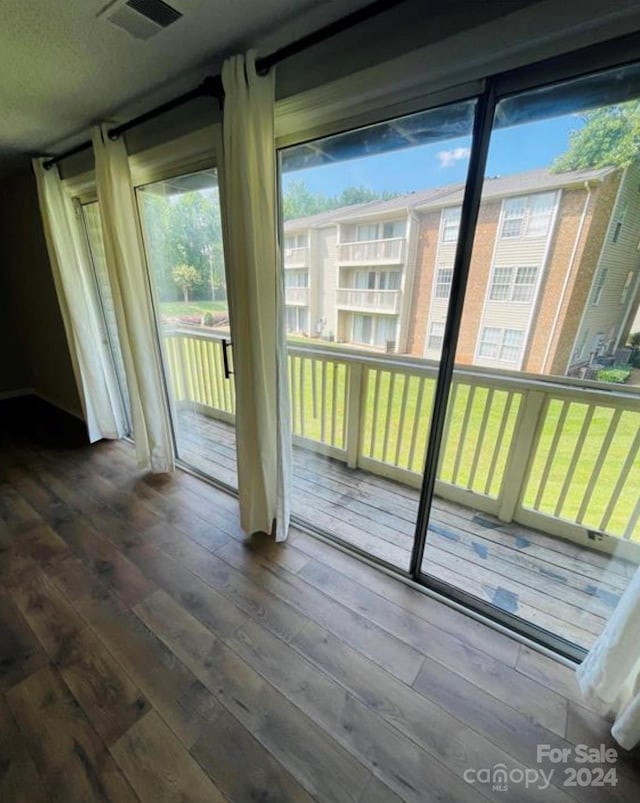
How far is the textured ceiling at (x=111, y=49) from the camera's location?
112cm

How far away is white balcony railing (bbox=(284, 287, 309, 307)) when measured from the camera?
1936mm

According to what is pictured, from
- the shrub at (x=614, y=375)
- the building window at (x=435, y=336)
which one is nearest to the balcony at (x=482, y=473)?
the shrub at (x=614, y=375)

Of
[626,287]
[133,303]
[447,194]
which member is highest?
[447,194]

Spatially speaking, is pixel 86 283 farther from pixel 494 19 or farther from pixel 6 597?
pixel 494 19

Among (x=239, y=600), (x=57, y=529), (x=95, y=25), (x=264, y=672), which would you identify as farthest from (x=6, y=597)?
(x=95, y=25)

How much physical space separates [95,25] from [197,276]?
3.61 feet

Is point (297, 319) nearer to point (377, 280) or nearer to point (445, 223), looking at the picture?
point (377, 280)

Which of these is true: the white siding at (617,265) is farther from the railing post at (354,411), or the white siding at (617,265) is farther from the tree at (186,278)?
the tree at (186,278)

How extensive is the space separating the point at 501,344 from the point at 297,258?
1.16 metres

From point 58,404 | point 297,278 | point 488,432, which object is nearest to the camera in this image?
point 297,278

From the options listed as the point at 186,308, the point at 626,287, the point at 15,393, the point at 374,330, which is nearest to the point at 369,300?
the point at 374,330

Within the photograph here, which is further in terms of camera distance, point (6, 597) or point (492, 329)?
point (6, 597)

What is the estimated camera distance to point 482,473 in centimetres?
209

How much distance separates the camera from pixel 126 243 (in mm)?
2027
